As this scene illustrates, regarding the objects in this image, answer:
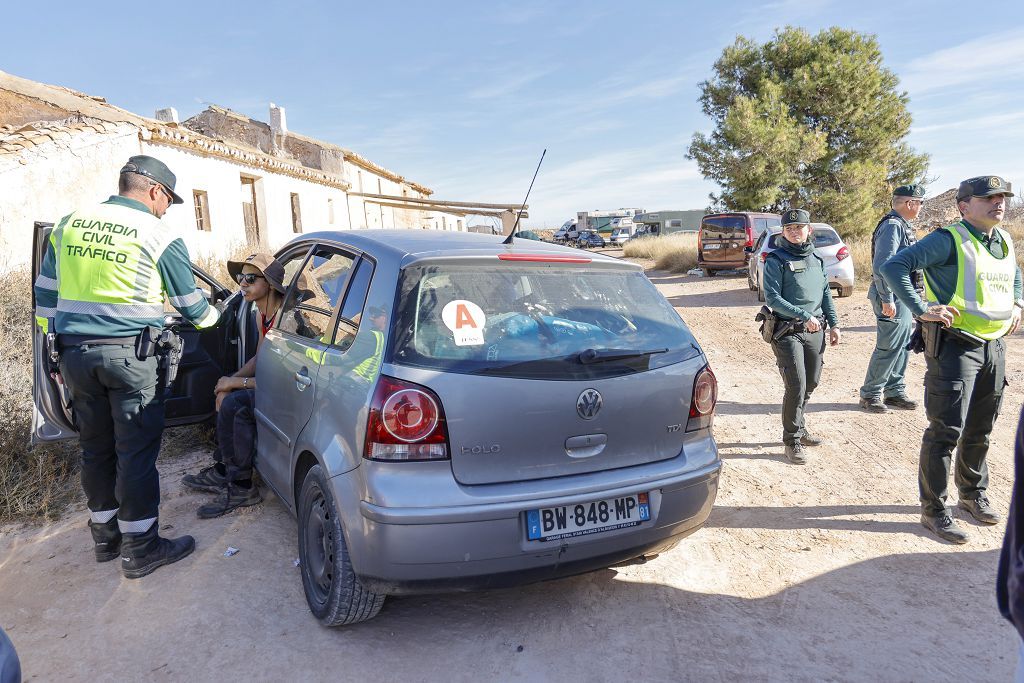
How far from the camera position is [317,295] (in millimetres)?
3525

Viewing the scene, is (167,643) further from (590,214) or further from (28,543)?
(590,214)

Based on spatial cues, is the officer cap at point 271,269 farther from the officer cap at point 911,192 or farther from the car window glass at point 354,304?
the officer cap at point 911,192

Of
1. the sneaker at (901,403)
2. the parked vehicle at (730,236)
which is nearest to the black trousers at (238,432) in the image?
the sneaker at (901,403)

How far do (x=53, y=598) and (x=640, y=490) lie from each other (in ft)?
9.38

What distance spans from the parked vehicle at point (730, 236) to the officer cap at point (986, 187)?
46.4 feet

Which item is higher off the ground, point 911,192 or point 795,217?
point 911,192

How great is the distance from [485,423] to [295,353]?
1363mm

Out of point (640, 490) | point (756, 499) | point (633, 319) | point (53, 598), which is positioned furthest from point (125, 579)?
point (756, 499)

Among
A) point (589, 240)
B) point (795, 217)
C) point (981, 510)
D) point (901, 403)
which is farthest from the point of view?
point (589, 240)

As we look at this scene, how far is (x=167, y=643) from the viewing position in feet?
9.33

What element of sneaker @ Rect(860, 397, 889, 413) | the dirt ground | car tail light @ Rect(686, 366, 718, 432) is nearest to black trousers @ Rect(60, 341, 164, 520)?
the dirt ground

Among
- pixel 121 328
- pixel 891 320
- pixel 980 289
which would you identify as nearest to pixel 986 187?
pixel 980 289

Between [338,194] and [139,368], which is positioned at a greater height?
[338,194]

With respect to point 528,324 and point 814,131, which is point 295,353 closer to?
point 528,324
